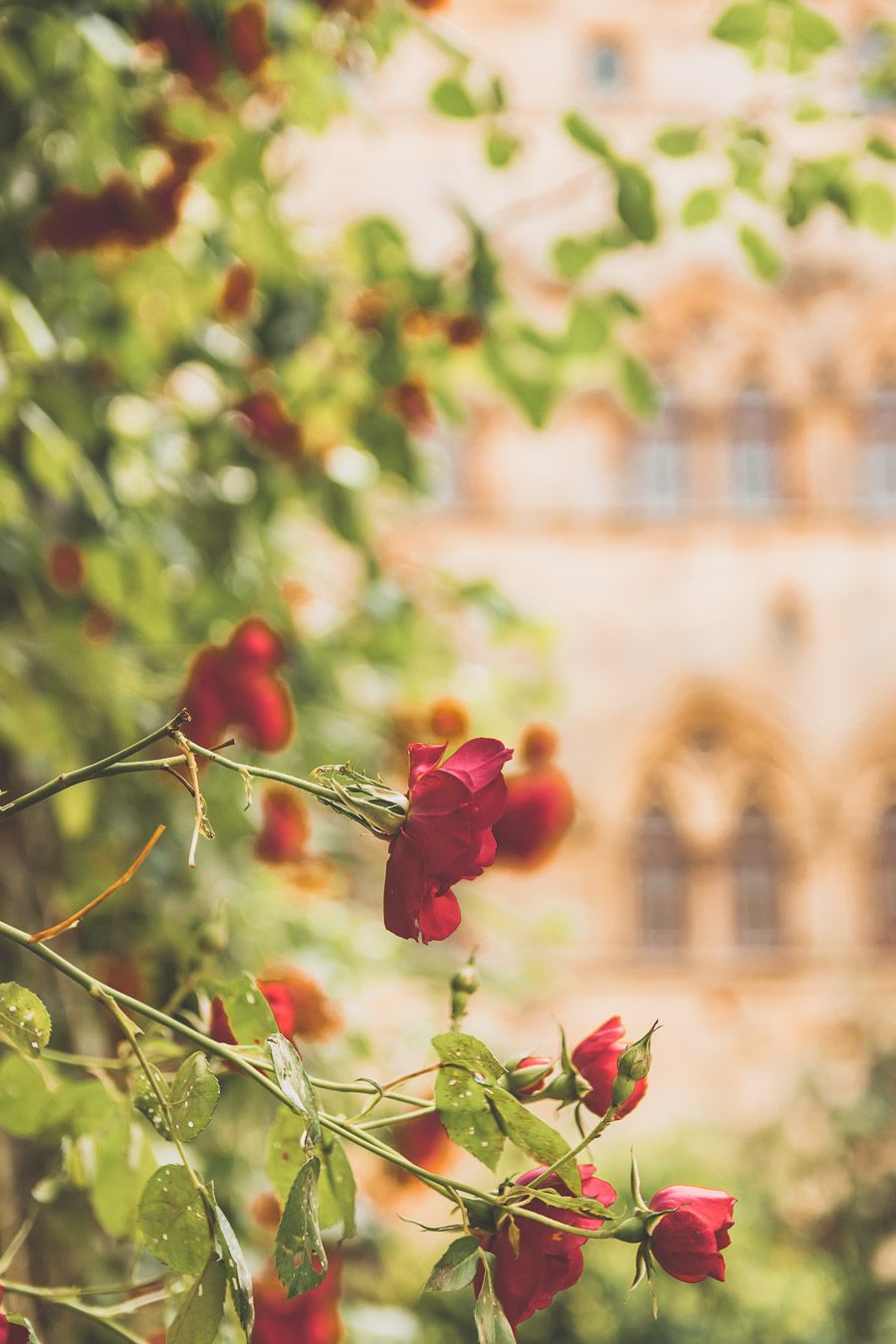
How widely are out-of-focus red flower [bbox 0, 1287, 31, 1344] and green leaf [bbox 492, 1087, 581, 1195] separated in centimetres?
15

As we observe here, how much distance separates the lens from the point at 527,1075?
461 millimetres

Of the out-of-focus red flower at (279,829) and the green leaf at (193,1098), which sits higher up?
the green leaf at (193,1098)

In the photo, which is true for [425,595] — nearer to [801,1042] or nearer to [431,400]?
[431,400]

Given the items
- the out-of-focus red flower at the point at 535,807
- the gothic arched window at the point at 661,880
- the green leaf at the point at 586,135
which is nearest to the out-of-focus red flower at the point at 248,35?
the green leaf at the point at 586,135

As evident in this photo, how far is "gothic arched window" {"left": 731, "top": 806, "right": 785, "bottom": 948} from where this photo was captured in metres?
6.75

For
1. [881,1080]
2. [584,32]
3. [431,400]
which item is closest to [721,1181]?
[881,1080]

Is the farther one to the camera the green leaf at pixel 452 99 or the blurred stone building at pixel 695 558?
the blurred stone building at pixel 695 558

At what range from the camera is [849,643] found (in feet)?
22.7

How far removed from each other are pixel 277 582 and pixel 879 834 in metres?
5.50

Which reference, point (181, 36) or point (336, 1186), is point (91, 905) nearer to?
point (336, 1186)

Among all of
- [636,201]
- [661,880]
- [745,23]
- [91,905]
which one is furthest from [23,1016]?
[661,880]

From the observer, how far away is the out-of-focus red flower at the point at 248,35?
1.09m

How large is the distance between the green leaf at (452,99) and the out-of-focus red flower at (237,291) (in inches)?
10.8

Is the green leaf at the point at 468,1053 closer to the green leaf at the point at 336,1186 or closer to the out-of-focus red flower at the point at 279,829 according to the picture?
the green leaf at the point at 336,1186
